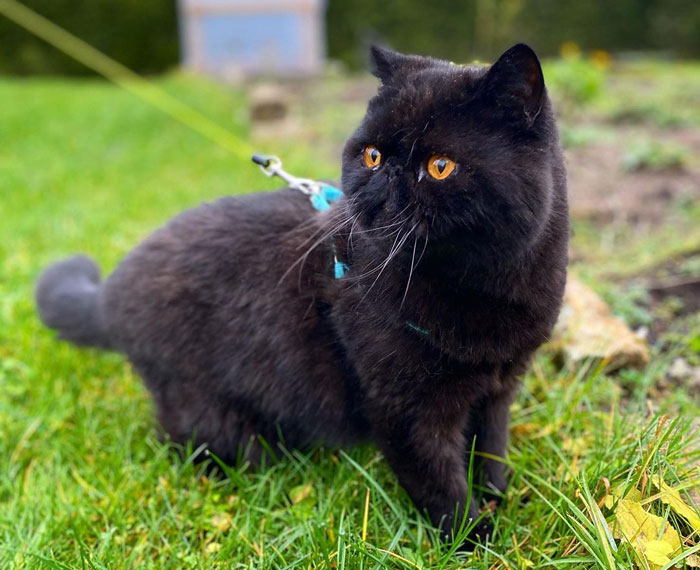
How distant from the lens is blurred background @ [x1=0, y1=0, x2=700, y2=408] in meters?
2.63

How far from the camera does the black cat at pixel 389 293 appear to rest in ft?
3.82

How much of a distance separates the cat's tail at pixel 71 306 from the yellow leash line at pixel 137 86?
2.71 metres

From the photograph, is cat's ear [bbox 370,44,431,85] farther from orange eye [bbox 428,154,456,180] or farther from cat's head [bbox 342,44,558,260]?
orange eye [bbox 428,154,456,180]

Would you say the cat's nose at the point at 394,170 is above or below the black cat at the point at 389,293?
above

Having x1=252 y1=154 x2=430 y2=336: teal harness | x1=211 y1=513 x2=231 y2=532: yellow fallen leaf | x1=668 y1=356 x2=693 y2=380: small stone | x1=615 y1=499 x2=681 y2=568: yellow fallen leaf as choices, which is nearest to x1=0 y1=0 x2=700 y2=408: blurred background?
x1=668 y1=356 x2=693 y2=380: small stone

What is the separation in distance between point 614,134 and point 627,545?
4.27 meters

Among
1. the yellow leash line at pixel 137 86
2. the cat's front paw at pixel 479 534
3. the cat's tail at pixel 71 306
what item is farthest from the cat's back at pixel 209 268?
the yellow leash line at pixel 137 86

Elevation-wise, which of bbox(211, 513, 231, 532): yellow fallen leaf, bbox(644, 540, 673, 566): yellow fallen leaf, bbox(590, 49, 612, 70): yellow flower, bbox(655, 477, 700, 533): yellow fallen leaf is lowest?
bbox(211, 513, 231, 532): yellow fallen leaf

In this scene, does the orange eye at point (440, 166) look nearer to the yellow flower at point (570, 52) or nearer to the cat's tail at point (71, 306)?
the cat's tail at point (71, 306)

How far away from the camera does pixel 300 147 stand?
15.7 ft

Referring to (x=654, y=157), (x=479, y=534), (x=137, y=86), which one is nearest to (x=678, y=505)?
(x=479, y=534)

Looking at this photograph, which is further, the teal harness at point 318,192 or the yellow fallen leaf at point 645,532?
the teal harness at point 318,192

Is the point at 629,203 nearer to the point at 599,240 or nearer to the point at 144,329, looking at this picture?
the point at 599,240

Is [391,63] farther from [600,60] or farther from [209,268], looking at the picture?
[600,60]
